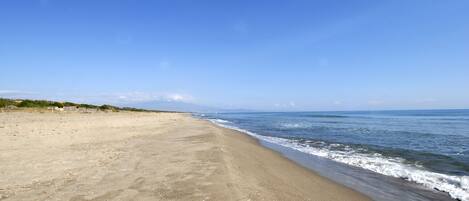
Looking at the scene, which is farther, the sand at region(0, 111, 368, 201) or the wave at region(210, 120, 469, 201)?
the wave at region(210, 120, 469, 201)

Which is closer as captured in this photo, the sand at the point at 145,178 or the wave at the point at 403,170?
the sand at the point at 145,178

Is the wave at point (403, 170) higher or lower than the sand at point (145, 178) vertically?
lower

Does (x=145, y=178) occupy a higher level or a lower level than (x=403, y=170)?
higher

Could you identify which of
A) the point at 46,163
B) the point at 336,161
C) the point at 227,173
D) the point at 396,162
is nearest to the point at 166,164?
the point at 227,173

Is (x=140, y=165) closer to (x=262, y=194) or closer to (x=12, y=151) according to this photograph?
(x=262, y=194)

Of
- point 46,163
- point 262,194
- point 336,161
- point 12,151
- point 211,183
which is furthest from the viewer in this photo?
point 336,161

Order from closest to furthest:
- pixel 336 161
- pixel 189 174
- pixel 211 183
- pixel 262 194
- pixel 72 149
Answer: pixel 262 194, pixel 211 183, pixel 189 174, pixel 72 149, pixel 336 161

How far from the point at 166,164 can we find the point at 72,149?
527 cm

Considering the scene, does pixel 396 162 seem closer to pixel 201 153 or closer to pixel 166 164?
pixel 201 153

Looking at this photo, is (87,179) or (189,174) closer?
(87,179)

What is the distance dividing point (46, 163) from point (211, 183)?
5.87m

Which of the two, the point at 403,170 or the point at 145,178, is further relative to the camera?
the point at 403,170

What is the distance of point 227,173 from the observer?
8984 mm

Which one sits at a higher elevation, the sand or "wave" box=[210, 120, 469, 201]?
the sand
